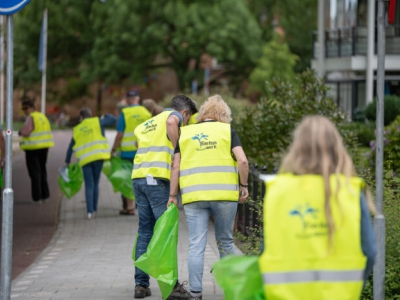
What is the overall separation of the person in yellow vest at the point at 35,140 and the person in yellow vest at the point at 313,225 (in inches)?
473

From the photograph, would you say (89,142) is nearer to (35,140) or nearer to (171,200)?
(35,140)

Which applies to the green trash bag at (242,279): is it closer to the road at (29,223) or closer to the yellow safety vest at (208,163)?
the yellow safety vest at (208,163)

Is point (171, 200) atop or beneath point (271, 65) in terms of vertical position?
beneath

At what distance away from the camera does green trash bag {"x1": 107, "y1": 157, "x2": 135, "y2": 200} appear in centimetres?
1369

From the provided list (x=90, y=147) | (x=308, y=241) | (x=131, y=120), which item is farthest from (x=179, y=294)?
(x=90, y=147)

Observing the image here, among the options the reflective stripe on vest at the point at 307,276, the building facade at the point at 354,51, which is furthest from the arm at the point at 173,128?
the building facade at the point at 354,51

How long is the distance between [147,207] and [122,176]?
574cm

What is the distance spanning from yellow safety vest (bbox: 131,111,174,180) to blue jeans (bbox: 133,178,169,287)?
0.07 meters

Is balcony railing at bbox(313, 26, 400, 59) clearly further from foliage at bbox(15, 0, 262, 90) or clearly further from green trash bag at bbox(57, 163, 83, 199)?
green trash bag at bbox(57, 163, 83, 199)

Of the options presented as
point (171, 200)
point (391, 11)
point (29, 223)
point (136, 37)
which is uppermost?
point (136, 37)

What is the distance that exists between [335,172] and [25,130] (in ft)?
39.6

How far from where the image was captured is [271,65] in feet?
177

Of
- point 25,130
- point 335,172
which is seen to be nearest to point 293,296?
point 335,172

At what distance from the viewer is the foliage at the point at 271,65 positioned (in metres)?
53.3
